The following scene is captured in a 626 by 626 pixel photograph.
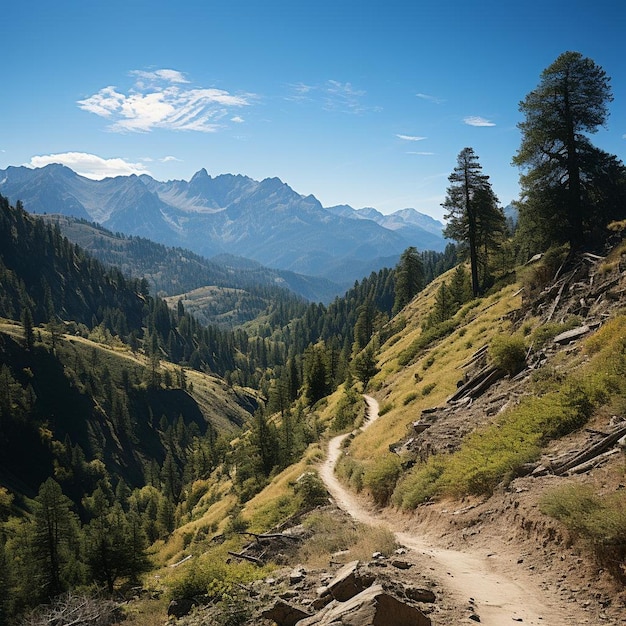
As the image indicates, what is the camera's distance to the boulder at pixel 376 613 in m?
6.77

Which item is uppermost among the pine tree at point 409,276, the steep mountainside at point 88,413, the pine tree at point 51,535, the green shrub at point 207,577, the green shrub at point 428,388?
the pine tree at point 409,276

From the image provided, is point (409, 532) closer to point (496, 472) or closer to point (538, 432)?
point (496, 472)

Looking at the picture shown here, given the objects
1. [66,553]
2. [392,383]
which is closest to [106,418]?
[66,553]

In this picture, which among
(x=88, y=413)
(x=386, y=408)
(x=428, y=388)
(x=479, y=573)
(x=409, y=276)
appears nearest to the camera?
(x=479, y=573)

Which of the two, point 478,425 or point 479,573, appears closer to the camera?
point 479,573

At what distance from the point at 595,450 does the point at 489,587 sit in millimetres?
4909

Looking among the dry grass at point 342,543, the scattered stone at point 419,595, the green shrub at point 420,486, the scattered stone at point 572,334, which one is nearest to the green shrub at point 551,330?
the scattered stone at point 572,334

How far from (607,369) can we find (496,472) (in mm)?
5014

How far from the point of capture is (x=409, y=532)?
49.1ft

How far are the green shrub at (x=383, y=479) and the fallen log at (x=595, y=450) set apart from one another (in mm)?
9043

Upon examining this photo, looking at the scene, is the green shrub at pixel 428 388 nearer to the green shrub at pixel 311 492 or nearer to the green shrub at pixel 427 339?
the green shrub at pixel 311 492

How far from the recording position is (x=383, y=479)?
19938mm

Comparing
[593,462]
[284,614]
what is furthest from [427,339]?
[284,614]

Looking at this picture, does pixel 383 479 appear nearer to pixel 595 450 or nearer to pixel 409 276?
pixel 595 450
